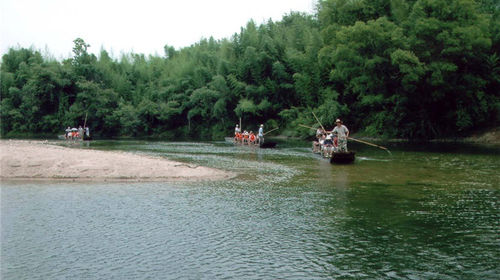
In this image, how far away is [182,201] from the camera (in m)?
12.4

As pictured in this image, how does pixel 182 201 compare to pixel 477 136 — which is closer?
pixel 182 201

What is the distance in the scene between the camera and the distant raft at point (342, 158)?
20859mm

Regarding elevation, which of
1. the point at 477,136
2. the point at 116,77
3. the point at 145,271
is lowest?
the point at 145,271

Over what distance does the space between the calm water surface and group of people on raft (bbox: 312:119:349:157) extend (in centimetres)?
589

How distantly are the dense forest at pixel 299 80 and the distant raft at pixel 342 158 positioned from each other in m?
14.3

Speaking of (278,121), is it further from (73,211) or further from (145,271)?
(145,271)

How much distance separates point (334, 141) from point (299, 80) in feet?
86.8

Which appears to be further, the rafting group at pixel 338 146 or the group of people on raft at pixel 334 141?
the group of people on raft at pixel 334 141

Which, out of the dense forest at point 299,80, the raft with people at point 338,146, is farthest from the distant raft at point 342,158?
the dense forest at point 299,80

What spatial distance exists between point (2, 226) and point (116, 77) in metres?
62.1

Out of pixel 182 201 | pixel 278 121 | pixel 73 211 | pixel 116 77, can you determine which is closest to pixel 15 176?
pixel 73 211

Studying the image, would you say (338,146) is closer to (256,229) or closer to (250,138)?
(256,229)

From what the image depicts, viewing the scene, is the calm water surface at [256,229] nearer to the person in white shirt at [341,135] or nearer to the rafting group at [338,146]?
the rafting group at [338,146]

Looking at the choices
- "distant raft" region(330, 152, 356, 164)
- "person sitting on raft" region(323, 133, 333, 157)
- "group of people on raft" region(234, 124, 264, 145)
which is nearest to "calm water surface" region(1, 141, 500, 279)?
"distant raft" region(330, 152, 356, 164)
